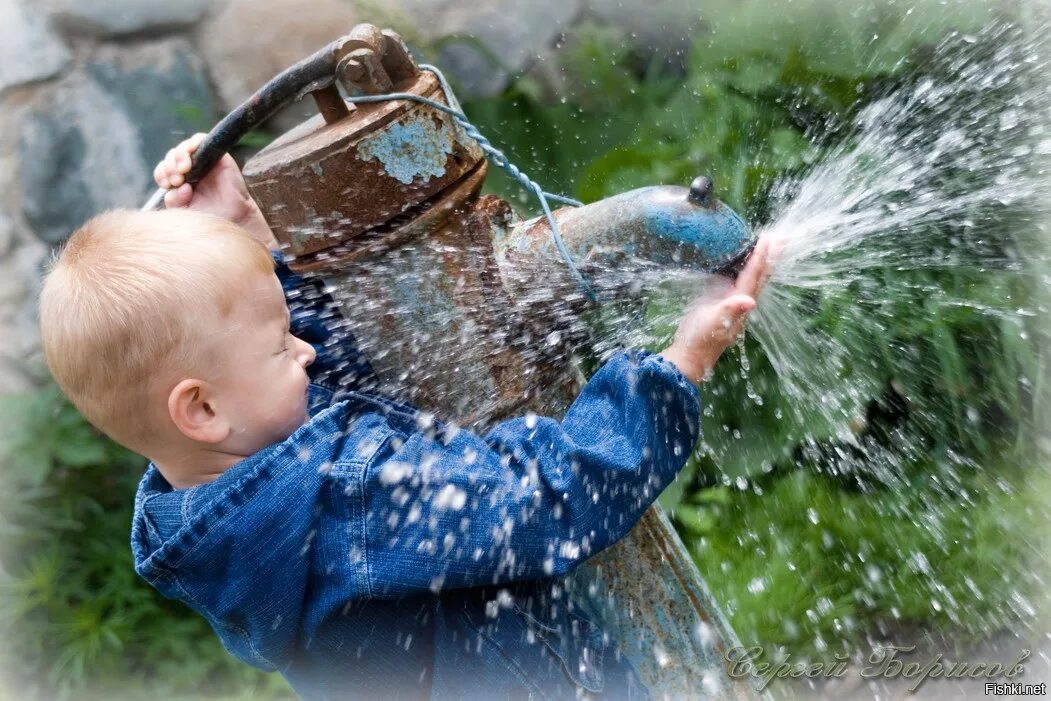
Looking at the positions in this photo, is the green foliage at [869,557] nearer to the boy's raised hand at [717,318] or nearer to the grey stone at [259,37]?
the boy's raised hand at [717,318]

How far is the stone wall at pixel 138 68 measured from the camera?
111 inches

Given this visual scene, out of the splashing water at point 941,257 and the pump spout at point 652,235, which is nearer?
the pump spout at point 652,235

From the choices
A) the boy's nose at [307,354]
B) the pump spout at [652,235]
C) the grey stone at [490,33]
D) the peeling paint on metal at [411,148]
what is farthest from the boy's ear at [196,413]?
the grey stone at [490,33]

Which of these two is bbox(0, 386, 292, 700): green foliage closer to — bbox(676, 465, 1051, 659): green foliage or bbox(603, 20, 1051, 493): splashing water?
bbox(676, 465, 1051, 659): green foliage

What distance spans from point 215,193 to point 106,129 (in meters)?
1.51

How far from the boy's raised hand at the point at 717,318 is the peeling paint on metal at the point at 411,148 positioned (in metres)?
0.42

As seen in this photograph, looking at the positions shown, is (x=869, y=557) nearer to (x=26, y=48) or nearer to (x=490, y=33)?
(x=490, y=33)

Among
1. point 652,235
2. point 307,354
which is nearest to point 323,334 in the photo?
point 307,354

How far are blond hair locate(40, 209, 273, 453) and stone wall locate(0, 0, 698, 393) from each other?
1.80 meters

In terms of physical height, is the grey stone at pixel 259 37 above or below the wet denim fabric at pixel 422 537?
above

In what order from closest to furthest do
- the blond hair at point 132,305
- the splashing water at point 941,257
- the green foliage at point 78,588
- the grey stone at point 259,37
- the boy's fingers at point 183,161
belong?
1. the blond hair at point 132,305
2. the boy's fingers at point 183,161
3. the splashing water at point 941,257
4. the green foliage at point 78,588
5. the grey stone at point 259,37

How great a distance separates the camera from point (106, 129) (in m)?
2.89

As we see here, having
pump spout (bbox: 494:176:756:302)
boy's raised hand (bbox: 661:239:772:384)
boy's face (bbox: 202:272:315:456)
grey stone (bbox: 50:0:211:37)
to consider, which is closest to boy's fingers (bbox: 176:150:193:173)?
boy's face (bbox: 202:272:315:456)

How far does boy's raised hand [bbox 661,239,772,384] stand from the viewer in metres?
1.30
